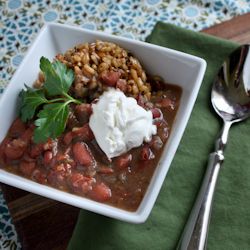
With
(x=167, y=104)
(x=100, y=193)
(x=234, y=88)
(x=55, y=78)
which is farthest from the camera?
(x=234, y=88)

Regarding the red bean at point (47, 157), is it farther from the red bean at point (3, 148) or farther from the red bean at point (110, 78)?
the red bean at point (110, 78)

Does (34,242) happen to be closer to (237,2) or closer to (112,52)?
(112,52)

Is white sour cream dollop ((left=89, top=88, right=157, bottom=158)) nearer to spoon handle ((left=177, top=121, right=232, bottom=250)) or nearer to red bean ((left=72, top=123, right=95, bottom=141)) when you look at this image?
red bean ((left=72, top=123, right=95, bottom=141))

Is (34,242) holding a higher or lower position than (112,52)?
lower

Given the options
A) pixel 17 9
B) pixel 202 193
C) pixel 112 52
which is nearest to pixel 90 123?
pixel 112 52

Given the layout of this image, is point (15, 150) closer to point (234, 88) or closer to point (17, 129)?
point (17, 129)

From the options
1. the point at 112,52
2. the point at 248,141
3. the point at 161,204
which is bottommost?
the point at 161,204

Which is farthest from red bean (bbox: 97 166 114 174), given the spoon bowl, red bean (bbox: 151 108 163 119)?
the spoon bowl

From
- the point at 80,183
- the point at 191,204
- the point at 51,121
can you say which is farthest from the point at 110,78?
the point at 191,204
